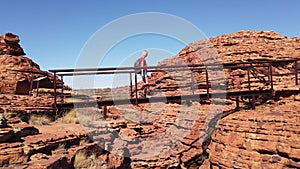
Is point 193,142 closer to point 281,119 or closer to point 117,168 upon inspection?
point 117,168

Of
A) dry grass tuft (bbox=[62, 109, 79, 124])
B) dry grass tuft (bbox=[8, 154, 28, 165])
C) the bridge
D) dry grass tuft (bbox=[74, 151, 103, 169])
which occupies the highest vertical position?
the bridge

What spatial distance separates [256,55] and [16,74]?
39.9 ft

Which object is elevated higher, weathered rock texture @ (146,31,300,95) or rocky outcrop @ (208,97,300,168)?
weathered rock texture @ (146,31,300,95)

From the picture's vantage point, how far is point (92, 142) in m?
8.23

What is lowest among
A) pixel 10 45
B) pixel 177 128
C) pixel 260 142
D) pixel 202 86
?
pixel 177 128

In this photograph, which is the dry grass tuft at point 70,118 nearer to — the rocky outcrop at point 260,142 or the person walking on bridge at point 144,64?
the person walking on bridge at point 144,64

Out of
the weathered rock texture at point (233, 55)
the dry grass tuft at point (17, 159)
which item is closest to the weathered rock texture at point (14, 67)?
the dry grass tuft at point (17, 159)

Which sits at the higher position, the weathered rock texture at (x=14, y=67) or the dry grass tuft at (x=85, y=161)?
the weathered rock texture at (x=14, y=67)

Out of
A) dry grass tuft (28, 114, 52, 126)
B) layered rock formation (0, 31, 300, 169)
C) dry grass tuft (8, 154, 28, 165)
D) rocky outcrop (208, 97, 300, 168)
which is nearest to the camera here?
dry grass tuft (8, 154, 28, 165)

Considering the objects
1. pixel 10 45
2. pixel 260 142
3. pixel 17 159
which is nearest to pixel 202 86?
pixel 260 142

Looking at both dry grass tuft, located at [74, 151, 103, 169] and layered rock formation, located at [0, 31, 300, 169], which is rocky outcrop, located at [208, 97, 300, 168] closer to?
layered rock formation, located at [0, 31, 300, 169]

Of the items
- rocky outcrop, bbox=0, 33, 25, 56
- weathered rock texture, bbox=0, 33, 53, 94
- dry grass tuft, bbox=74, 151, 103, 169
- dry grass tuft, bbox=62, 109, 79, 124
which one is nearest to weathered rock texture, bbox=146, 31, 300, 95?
dry grass tuft, bbox=62, 109, 79, 124

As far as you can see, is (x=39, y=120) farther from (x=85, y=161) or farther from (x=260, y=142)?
(x=260, y=142)

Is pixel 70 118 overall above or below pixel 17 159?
above
